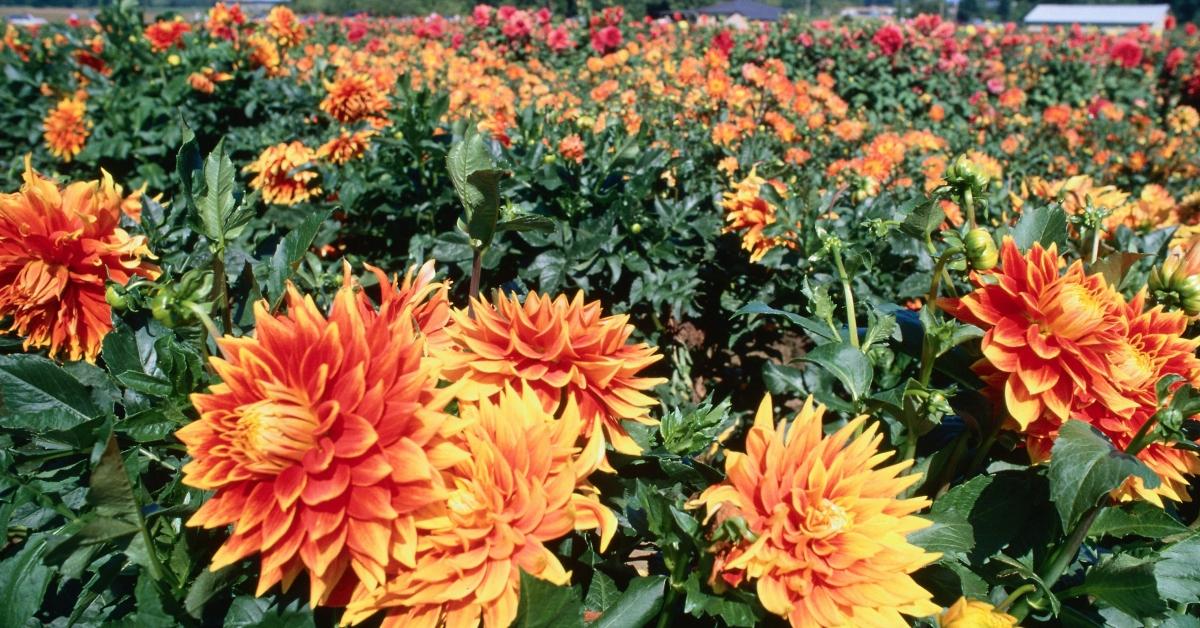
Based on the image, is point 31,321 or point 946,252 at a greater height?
point 946,252

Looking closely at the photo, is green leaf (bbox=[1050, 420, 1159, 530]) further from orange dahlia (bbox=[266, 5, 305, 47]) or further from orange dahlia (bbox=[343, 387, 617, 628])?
orange dahlia (bbox=[266, 5, 305, 47])

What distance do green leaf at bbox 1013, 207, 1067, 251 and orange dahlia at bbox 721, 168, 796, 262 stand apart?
99 cm

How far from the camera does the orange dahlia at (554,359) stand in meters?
0.85

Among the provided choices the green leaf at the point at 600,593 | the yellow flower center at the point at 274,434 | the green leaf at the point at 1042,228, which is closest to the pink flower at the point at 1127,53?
the green leaf at the point at 1042,228

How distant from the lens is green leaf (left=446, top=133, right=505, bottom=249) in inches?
36.1

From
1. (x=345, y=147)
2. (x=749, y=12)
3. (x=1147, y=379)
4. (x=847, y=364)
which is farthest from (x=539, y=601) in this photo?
(x=749, y=12)

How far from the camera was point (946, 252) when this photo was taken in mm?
988

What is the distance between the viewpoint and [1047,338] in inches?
37.0

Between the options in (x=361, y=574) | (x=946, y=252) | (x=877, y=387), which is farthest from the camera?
(x=877, y=387)

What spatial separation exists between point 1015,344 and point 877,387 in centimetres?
46

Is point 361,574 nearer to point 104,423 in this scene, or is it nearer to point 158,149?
point 104,423

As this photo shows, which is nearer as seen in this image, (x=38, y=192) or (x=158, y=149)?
(x=38, y=192)

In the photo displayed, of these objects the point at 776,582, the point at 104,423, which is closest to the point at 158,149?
the point at 104,423

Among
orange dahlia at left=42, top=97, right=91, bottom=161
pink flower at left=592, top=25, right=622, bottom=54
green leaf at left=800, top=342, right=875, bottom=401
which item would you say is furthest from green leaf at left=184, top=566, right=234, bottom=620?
pink flower at left=592, top=25, right=622, bottom=54
